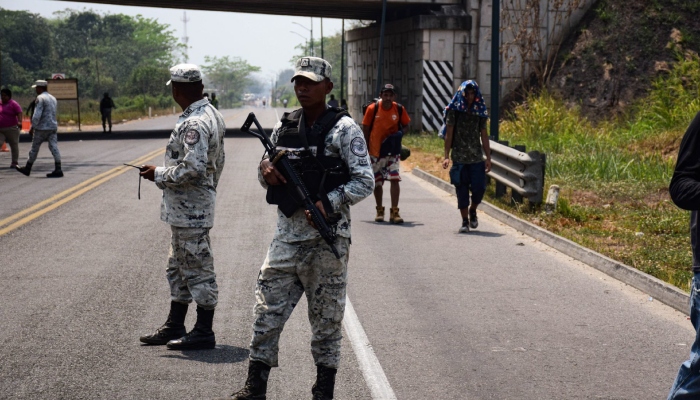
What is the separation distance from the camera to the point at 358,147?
4.95 metres

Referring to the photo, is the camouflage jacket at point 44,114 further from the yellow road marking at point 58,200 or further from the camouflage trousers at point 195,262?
the camouflage trousers at point 195,262

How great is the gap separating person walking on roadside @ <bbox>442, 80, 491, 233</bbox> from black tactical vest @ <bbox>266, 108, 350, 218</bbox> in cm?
693

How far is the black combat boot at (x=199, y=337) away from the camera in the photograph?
641cm

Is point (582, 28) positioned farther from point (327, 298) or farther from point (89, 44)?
point (89, 44)

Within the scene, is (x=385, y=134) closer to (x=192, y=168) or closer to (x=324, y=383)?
(x=192, y=168)

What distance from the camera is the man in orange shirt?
504 inches

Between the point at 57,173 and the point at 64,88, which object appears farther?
the point at 64,88

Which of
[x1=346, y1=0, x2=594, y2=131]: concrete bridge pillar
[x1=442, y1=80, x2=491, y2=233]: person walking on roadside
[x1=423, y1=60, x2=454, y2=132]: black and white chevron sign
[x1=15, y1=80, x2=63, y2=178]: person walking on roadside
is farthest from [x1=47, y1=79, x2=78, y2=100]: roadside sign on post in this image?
[x1=442, y1=80, x2=491, y2=233]: person walking on roadside

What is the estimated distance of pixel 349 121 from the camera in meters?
5.01

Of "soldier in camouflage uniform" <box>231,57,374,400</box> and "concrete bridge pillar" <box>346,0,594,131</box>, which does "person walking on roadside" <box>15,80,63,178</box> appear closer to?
"soldier in camouflage uniform" <box>231,57,374,400</box>

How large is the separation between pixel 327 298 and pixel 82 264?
5.30m

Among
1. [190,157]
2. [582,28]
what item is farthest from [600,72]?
[190,157]

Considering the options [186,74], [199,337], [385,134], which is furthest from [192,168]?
[385,134]

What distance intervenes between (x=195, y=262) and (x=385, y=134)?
6.79 meters
